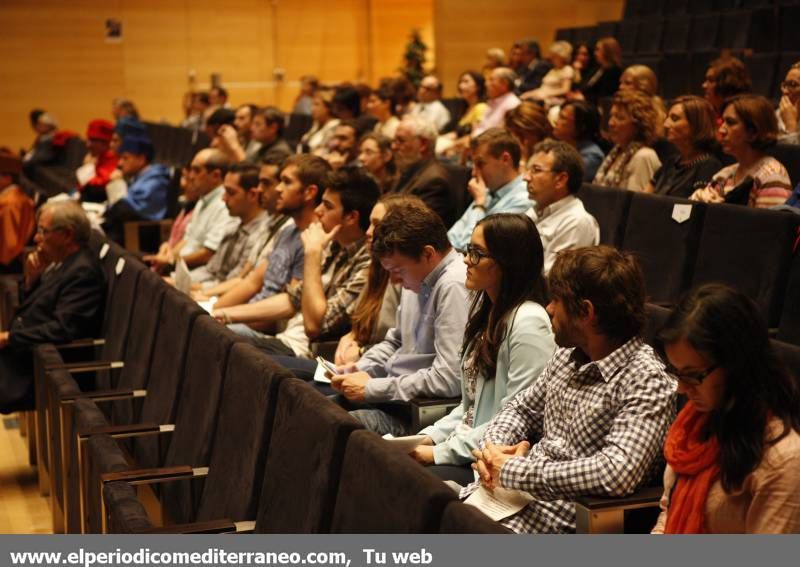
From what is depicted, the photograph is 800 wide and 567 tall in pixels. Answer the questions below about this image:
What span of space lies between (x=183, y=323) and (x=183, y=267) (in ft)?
4.93

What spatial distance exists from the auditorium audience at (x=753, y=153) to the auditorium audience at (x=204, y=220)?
8.08ft

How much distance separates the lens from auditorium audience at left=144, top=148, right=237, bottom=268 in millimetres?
5367

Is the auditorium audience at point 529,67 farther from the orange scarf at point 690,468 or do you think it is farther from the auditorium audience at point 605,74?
the orange scarf at point 690,468

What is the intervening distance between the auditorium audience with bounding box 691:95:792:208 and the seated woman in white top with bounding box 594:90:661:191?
0.79 meters

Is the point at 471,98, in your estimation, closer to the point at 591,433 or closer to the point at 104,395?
the point at 104,395

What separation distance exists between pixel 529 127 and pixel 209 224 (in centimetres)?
171

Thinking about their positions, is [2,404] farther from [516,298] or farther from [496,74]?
[496,74]

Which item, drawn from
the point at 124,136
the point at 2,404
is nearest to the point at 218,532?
the point at 2,404

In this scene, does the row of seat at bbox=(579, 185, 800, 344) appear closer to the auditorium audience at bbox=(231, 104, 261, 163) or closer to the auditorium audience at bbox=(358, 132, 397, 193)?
the auditorium audience at bbox=(358, 132, 397, 193)

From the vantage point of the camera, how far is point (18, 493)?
3.95 m

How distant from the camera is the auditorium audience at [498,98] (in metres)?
6.72

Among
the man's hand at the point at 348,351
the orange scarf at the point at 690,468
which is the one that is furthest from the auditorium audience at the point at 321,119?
the orange scarf at the point at 690,468

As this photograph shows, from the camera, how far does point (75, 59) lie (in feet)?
43.7

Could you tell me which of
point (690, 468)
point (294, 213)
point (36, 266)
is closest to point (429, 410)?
point (690, 468)
